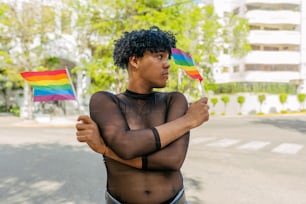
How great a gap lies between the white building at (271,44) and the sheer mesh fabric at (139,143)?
3831 cm

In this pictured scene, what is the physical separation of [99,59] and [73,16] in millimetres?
3274

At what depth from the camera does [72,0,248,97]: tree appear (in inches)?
742

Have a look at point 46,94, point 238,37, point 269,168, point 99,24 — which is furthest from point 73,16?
point 46,94

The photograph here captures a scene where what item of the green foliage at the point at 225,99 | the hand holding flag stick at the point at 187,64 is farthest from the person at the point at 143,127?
the green foliage at the point at 225,99

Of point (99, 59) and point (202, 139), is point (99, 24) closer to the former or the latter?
point (99, 59)

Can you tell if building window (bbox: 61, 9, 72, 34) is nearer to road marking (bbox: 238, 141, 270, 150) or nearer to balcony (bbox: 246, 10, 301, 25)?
road marking (bbox: 238, 141, 270, 150)

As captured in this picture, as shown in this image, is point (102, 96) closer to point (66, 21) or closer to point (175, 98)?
point (175, 98)

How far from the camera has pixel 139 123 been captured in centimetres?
172

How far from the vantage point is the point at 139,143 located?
1.59m

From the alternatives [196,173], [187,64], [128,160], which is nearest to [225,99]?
[196,173]

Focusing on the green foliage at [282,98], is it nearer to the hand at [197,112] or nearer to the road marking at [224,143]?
the road marking at [224,143]

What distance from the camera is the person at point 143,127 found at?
1.61m

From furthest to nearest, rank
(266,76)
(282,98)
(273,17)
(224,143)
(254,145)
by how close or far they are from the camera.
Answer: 1. (273,17)
2. (266,76)
3. (282,98)
4. (224,143)
5. (254,145)

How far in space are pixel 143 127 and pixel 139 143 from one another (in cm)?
14
